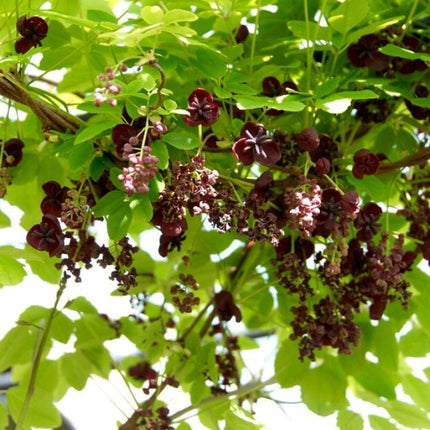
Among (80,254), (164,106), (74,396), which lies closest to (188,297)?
(80,254)

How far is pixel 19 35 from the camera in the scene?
900mm

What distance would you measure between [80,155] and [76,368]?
608mm

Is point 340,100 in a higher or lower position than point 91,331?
lower

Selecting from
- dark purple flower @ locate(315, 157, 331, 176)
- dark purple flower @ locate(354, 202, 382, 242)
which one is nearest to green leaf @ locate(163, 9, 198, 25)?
dark purple flower @ locate(315, 157, 331, 176)

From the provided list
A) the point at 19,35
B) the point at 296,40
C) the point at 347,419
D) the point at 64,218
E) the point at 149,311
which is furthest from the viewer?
the point at 149,311

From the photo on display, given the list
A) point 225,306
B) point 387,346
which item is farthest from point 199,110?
point 387,346

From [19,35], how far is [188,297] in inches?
15.1

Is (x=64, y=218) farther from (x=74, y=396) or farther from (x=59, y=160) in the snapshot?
→ (x=74, y=396)

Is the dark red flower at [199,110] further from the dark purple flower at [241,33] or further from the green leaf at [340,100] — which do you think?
the dark purple flower at [241,33]

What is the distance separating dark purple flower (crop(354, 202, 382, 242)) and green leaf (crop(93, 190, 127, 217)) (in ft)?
0.93

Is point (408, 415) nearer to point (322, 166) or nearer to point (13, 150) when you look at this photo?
point (322, 166)

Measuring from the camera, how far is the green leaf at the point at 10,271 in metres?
0.93

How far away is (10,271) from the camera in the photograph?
944mm

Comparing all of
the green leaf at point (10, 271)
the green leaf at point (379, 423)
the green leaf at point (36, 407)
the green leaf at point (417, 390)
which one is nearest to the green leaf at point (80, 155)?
the green leaf at point (10, 271)
